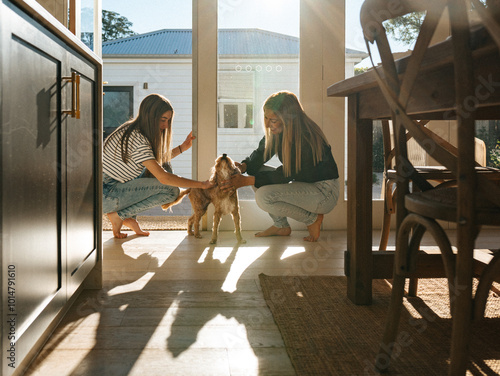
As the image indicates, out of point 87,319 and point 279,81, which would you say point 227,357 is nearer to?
point 87,319

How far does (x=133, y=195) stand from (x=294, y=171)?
3.51 feet

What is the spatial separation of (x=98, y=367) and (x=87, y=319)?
41 centimetres

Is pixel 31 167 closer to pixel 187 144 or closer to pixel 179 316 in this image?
pixel 179 316

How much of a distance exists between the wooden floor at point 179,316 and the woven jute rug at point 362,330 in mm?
73

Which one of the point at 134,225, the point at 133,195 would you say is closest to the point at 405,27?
the point at 133,195

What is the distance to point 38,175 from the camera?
1.21 metres

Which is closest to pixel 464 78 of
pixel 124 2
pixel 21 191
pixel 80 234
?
pixel 21 191

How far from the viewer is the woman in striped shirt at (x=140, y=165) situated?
9.73ft

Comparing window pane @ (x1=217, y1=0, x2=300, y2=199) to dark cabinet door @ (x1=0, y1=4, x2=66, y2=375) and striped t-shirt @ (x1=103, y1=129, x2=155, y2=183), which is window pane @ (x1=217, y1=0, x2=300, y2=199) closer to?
striped t-shirt @ (x1=103, y1=129, x2=155, y2=183)

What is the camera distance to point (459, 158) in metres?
0.97

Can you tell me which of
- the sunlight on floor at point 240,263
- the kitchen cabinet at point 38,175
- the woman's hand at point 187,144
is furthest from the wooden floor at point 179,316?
the woman's hand at point 187,144

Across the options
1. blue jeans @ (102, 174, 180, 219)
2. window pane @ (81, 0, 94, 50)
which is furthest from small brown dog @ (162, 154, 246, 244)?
window pane @ (81, 0, 94, 50)

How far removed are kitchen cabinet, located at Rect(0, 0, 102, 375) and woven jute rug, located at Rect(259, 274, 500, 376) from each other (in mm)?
694

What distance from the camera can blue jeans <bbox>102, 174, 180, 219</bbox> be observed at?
3252mm
